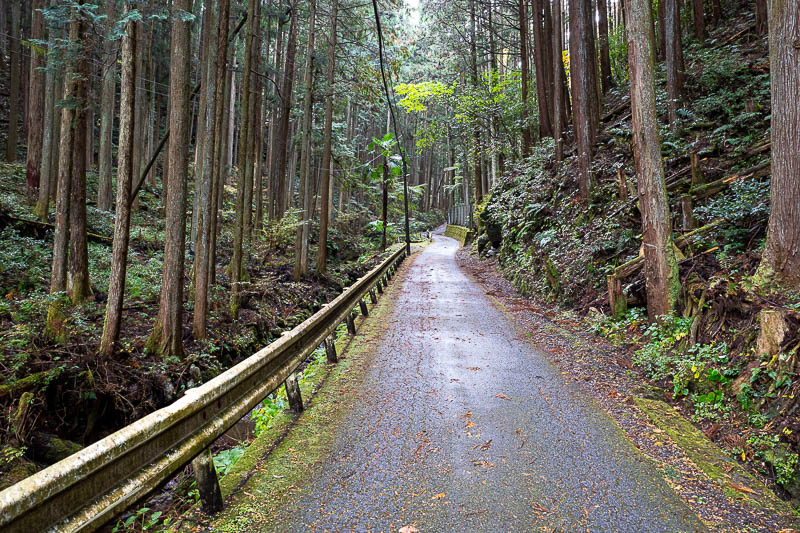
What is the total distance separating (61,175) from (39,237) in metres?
5.88

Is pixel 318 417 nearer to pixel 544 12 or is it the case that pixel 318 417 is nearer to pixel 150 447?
pixel 150 447

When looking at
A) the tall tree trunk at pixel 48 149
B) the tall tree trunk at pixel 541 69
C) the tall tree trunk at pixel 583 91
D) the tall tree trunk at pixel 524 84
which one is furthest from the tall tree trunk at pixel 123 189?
the tall tree trunk at pixel 524 84

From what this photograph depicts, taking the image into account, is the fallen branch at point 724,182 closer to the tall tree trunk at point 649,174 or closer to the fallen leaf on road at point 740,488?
the tall tree trunk at point 649,174

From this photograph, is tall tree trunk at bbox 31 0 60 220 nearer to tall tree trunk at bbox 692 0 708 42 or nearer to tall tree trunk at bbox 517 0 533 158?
tall tree trunk at bbox 517 0 533 158

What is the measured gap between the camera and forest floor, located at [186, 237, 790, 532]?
3035 mm

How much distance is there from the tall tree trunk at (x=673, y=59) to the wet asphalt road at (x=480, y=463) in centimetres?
942

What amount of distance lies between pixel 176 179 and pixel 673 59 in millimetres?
12972

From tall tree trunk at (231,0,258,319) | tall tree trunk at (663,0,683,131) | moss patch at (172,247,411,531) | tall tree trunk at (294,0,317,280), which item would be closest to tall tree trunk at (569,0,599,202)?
tall tree trunk at (663,0,683,131)

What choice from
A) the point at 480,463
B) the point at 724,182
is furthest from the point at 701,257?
the point at 480,463

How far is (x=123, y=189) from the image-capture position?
7.84 m

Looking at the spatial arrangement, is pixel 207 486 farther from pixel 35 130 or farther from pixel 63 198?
pixel 35 130

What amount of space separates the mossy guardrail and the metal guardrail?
3130 cm

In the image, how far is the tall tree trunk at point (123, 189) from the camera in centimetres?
792

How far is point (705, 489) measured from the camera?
134 inches
